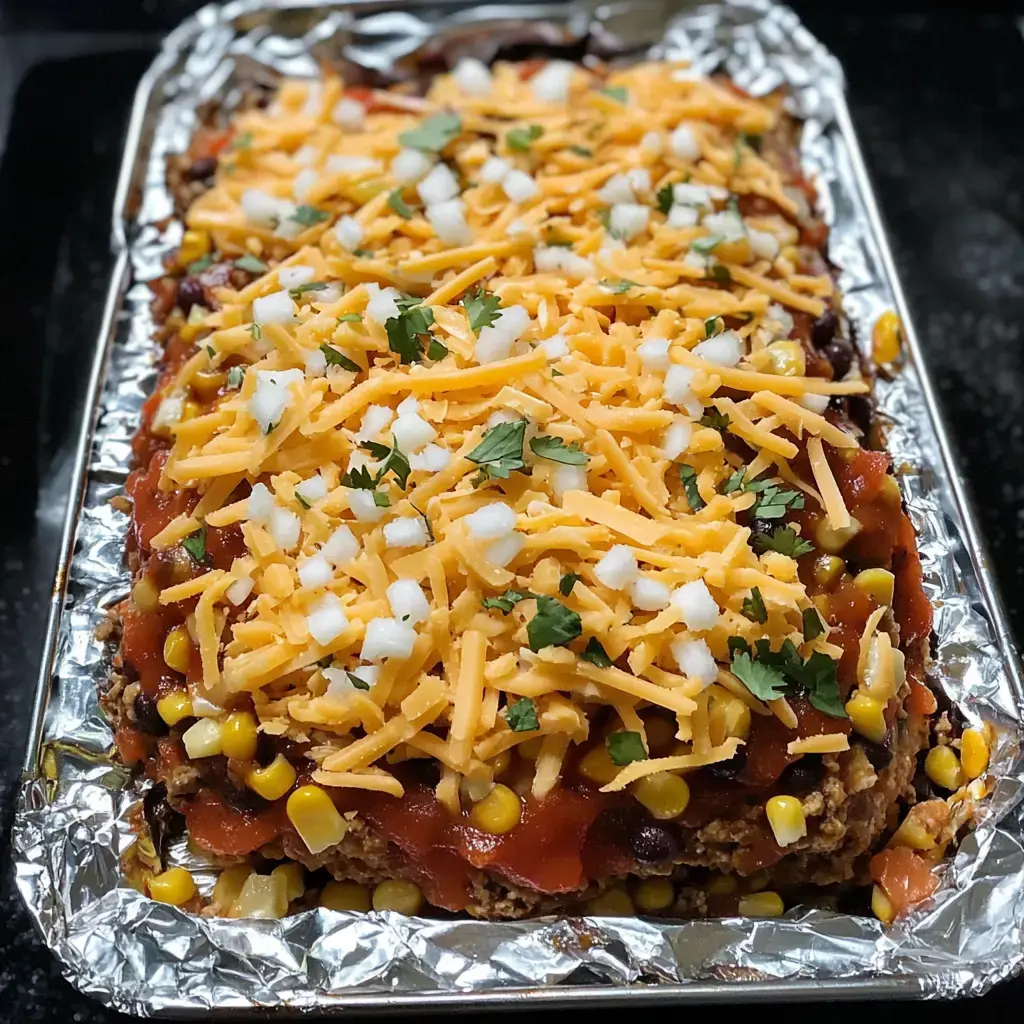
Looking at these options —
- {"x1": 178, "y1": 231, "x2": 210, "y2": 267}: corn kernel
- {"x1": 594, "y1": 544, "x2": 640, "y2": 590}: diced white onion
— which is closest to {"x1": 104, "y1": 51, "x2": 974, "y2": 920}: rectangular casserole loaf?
{"x1": 594, "y1": 544, "x2": 640, "y2": 590}: diced white onion

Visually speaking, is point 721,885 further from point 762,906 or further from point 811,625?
point 811,625

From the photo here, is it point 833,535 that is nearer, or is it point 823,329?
point 833,535

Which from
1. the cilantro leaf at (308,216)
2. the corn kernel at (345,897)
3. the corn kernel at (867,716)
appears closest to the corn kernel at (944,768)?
the corn kernel at (867,716)

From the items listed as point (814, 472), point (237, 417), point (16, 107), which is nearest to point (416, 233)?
point (237, 417)

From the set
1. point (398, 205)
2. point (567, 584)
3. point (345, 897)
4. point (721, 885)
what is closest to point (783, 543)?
point (567, 584)

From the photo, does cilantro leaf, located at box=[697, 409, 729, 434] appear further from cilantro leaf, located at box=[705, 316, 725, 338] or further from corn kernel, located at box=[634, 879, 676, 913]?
corn kernel, located at box=[634, 879, 676, 913]

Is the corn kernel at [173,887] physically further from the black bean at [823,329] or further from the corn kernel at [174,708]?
the black bean at [823,329]

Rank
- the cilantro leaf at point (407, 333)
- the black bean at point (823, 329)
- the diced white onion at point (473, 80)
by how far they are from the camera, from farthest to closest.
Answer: the diced white onion at point (473, 80)
the black bean at point (823, 329)
the cilantro leaf at point (407, 333)
